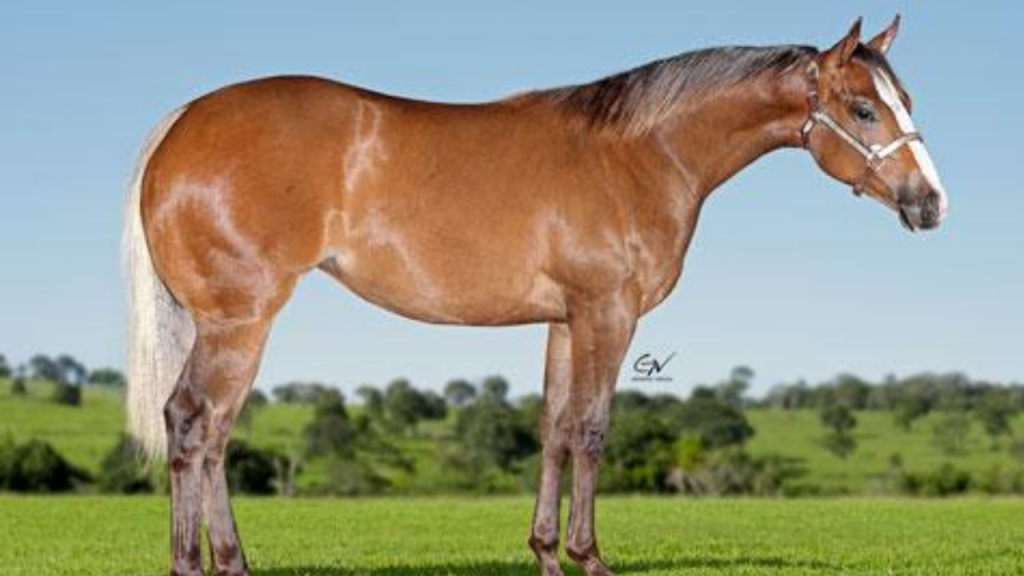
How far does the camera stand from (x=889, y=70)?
29.8ft

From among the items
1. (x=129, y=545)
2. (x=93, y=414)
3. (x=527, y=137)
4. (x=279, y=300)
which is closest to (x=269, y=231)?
(x=279, y=300)

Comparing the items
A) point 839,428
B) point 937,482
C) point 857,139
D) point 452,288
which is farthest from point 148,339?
point 839,428

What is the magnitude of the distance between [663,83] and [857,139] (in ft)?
4.53

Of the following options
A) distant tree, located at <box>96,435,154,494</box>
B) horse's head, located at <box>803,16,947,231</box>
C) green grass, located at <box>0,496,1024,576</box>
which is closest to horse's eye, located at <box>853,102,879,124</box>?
horse's head, located at <box>803,16,947,231</box>

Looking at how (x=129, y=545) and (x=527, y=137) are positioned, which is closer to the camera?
(x=527, y=137)

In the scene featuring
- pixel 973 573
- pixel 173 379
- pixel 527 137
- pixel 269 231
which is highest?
pixel 527 137

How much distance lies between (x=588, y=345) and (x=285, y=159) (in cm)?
231

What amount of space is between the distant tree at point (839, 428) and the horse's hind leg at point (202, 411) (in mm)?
67212

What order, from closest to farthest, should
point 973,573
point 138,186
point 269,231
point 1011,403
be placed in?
point 269,231
point 138,186
point 973,573
point 1011,403

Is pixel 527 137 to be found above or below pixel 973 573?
above

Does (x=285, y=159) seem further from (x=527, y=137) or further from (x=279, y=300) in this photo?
(x=527, y=137)

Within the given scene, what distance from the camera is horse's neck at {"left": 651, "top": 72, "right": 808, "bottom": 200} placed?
30.9 feet

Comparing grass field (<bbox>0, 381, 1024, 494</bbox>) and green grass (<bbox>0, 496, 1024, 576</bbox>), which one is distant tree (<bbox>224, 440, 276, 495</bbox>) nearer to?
grass field (<bbox>0, 381, 1024, 494</bbox>)

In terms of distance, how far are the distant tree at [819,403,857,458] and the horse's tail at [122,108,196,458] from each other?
66.9 metres
